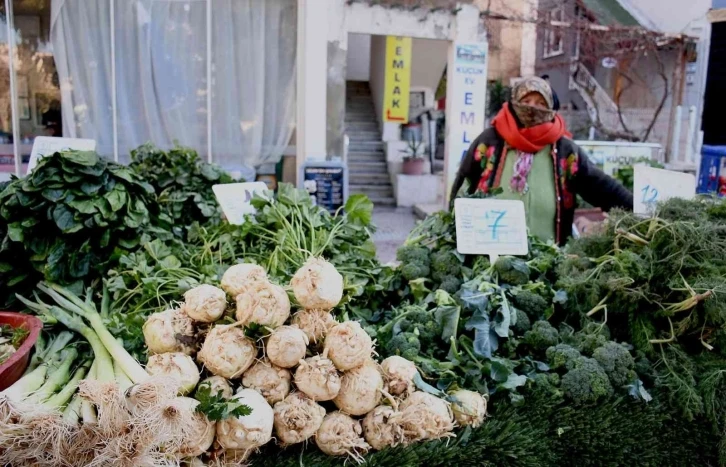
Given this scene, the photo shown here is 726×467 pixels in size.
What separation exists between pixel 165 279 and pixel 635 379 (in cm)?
190

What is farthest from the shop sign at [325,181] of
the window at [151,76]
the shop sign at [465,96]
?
the shop sign at [465,96]

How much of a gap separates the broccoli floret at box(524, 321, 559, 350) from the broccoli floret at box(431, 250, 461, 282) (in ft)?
1.67

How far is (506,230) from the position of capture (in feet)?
9.52

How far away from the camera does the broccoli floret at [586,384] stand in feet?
7.03

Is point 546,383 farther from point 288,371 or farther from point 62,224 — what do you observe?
point 62,224

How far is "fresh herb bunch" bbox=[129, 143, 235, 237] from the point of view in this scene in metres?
3.45

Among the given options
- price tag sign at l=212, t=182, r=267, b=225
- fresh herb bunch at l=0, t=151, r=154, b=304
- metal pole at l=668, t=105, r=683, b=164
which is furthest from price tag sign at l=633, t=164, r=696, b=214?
metal pole at l=668, t=105, r=683, b=164

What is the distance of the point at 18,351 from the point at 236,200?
1485mm

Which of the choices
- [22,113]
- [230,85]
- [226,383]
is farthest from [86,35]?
[226,383]

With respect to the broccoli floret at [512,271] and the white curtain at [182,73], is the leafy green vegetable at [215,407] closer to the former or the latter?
the broccoli floret at [512,271]

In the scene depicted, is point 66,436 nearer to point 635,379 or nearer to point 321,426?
point 321,426

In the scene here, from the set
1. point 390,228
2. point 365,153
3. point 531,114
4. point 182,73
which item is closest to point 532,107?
point 531,114

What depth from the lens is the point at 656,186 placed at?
314 cm

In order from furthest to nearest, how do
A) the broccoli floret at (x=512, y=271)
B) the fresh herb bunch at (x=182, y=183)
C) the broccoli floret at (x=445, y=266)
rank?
the fresh herb bunch at (x=182, y=183) → the broccoli floret at (x=445, y=266) → the broccoli floret at (x=512, y=271)
